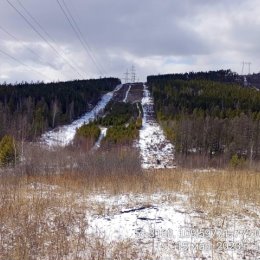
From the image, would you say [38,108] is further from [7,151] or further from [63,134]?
[7,151]

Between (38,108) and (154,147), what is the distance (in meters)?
25.0

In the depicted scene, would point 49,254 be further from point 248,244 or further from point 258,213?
point 258,213

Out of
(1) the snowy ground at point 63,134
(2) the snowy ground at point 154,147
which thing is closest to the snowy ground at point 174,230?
(2) the snowy ground at point 154,147

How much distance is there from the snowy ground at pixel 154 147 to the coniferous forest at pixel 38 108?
572 inches

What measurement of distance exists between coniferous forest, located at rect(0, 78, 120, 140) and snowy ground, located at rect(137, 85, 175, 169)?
1453 centimetres

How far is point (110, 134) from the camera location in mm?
49281

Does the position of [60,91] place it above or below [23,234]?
above

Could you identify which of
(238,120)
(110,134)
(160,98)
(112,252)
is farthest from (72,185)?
(160,98)

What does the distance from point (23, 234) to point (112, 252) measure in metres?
1.57

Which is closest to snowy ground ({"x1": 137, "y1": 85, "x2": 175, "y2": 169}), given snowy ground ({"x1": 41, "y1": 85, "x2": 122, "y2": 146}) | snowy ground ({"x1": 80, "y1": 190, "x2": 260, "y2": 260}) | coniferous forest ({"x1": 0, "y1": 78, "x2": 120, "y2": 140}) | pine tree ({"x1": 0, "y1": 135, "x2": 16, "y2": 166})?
snowy ground ({"x1": 41, "y1": 85, "x2": 122, "y2": 146})

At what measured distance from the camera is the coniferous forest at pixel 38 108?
160 feet

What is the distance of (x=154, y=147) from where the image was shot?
48969mm

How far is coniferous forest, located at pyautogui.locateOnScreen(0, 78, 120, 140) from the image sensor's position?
4891 cm

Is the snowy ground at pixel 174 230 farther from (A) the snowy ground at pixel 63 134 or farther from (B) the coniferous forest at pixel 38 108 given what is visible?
(B) the coniferous forest at pixel 38 108
